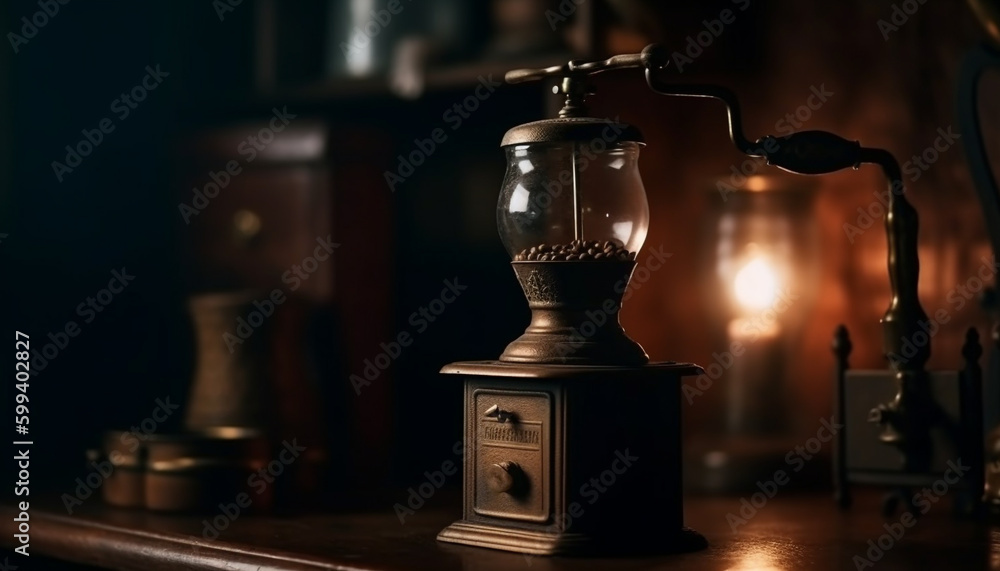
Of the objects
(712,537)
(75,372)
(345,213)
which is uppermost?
(345,213)

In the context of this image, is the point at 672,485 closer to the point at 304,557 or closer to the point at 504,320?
the point at 304,557

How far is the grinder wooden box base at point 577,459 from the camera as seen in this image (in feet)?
4.82

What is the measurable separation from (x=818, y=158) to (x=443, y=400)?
42.1 inches

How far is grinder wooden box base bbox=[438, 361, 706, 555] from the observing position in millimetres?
1469

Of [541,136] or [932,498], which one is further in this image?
[932,498]

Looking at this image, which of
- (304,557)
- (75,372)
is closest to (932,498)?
A: (304,557)

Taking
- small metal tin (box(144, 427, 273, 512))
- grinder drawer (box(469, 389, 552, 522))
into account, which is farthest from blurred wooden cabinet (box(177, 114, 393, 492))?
grinder drawer (box(469, 389, 552, 522))

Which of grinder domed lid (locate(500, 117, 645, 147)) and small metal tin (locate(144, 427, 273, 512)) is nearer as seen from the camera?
grinder domed lid (locate(500, 117, 645, 147))

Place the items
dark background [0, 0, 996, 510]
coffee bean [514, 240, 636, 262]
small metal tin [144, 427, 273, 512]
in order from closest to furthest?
coffee bean [514, 240, 636, 262] → small metal tin [144, 427, 273, 512] → dark background [0, 0, 996, 510]

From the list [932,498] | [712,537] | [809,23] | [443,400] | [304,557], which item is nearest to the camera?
[304,557]

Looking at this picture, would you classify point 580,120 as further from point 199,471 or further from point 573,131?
point 199,471

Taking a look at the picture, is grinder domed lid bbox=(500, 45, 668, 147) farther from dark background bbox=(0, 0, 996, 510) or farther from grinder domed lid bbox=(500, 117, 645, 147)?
dark background bbox=(0, 0, 996, 510)

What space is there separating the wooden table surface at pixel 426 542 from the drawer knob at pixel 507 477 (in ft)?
0.24

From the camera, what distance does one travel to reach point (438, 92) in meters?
2.43
